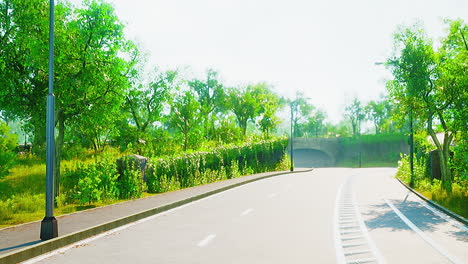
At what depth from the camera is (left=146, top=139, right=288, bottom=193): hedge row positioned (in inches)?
835

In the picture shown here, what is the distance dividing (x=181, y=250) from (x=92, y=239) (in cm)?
230

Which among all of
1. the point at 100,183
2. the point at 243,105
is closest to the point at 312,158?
the point at 243,105

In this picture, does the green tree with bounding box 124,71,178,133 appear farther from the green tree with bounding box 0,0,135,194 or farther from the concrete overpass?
the concrete overpass

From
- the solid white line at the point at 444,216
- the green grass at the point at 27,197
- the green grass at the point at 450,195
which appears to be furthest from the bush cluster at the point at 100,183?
the green grass at the point at 450,195

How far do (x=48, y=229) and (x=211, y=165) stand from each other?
21.6 metres

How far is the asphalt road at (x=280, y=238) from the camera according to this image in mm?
7844

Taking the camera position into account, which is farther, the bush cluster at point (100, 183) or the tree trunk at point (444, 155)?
the tree trunk at point (444, 155)

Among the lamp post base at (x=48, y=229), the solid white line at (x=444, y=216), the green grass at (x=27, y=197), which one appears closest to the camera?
the lamp post base at (x=48, y=229)

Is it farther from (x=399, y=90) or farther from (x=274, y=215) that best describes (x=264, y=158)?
(x=274, y=215)

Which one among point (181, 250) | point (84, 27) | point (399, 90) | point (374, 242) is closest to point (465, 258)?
point (374, 242)

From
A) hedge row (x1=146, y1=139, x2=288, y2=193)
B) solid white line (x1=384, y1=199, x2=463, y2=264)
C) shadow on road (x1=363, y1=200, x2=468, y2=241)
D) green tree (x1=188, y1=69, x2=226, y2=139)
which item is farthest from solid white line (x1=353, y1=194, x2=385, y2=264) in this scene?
green tree (x1=188, y1=69, x2=226, y2=139)

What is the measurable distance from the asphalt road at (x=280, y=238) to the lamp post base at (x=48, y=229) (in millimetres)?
474

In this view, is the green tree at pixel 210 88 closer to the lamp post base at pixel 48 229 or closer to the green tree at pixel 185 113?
the green tree at pixel 185 113

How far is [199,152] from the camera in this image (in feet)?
90.4
